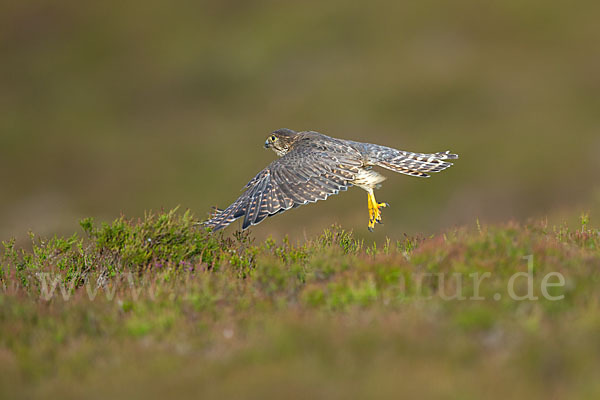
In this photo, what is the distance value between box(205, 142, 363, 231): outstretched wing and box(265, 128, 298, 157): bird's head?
2.86 ft

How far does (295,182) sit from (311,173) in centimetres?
32

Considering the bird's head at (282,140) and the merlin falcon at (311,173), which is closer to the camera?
the merlin falcon at (311,173)

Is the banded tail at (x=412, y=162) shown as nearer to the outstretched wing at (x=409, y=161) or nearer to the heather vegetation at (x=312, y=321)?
the outstretched wing at (x=409, y=161)

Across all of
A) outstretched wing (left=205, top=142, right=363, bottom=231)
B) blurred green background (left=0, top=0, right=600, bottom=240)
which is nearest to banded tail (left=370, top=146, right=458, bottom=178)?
outstretched wing (left=205, top=142, right=363, bottom=231)

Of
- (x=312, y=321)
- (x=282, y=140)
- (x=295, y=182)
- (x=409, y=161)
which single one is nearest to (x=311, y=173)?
(x=295, y=182)

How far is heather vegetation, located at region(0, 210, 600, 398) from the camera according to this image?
5.12 meters

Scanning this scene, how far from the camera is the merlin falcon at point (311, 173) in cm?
988

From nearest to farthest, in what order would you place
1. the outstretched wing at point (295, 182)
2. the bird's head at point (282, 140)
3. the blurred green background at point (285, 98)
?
the outstretched wing at point (295, 182) → the bird's head at point (282, 140) → the blurred green background at point (285, 98)

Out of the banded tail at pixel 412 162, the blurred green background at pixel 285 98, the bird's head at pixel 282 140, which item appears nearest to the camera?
the banded tail at pixel 412 162

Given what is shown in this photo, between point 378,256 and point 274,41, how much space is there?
40268mm

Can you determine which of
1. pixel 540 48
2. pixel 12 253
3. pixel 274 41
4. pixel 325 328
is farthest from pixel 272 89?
pixel 325 328

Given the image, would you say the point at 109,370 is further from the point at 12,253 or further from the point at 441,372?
the point at 12,253

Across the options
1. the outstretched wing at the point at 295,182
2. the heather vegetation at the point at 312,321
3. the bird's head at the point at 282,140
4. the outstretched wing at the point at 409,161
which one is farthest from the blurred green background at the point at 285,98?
the heather vegetation at the point at 312,321

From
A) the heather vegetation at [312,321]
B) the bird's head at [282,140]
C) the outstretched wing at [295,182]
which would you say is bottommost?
the heather vegetation at [312,321]
